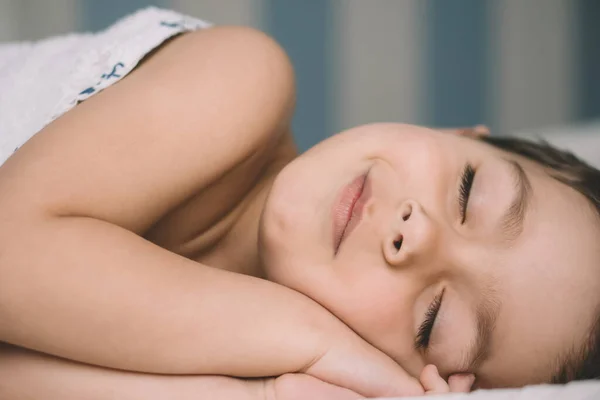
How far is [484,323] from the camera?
725mm

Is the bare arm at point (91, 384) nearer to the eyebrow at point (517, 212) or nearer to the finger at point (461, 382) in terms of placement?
the finger at point (461, 382)

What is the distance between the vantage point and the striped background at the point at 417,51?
5.01ft

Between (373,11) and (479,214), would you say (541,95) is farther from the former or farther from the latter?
(479,214)

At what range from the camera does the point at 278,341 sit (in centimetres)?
66

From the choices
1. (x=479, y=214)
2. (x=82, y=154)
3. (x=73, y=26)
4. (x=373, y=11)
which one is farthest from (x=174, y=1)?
(x=479, y=214)

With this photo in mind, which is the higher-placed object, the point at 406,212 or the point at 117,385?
the point at 406,212

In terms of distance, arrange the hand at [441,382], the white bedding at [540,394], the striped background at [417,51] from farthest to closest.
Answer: the striped background at [417,51] < the hand at [441,382] < the white bedding at [540,394]

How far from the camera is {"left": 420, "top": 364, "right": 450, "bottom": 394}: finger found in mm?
695

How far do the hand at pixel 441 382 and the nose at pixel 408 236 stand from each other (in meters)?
0.13

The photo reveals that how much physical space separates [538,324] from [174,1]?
1.17 m

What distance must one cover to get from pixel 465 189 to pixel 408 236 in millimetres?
123

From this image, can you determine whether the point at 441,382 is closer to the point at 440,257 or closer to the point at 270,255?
the point at 440,257

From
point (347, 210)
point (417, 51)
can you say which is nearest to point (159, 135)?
point (347, 210)

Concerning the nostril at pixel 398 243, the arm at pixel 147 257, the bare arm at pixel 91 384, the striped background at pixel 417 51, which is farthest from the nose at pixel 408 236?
the striped background at pixel 417 51
